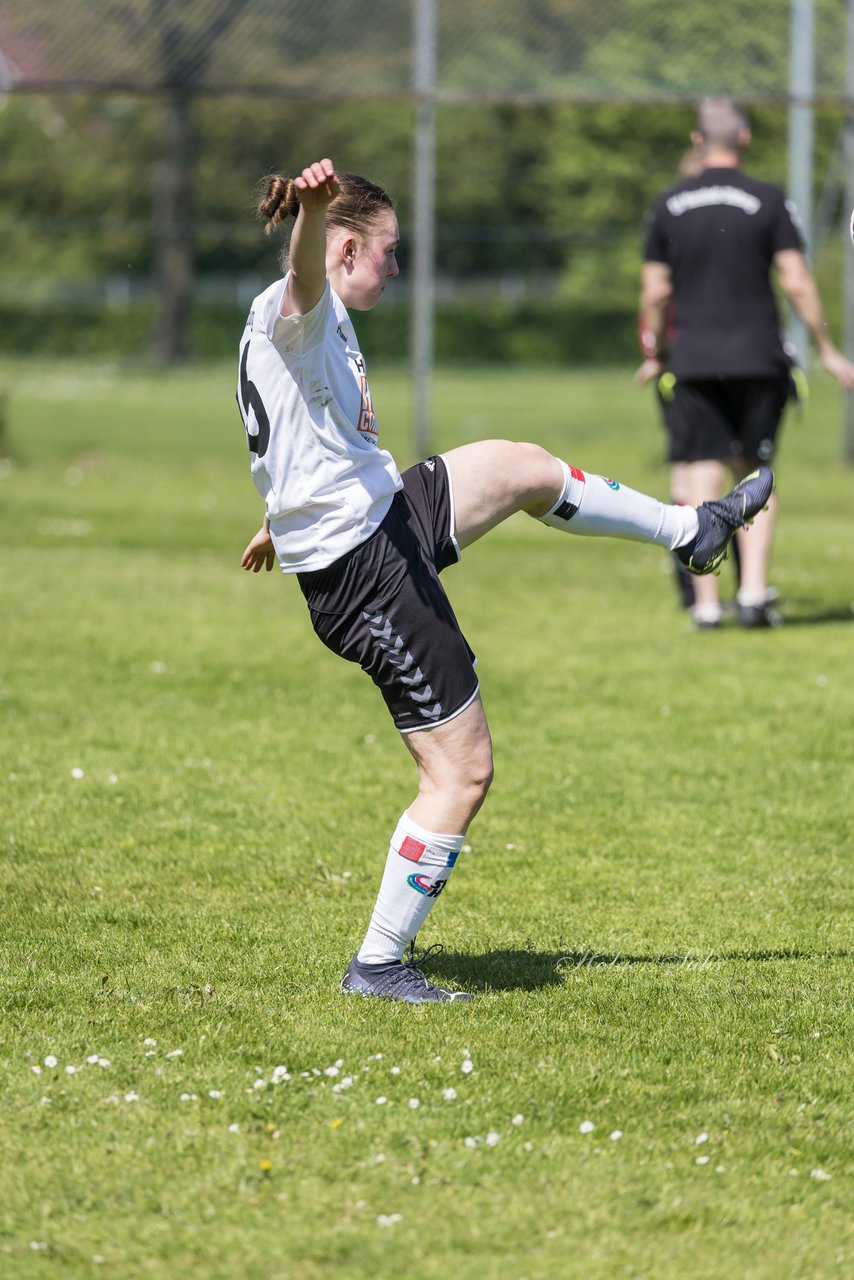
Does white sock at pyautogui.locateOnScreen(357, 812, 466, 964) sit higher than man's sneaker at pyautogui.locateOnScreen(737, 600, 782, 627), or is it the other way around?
white sock at pyautogui.locateOnScreen(357, 812, 466, 964)

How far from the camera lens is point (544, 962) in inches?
191

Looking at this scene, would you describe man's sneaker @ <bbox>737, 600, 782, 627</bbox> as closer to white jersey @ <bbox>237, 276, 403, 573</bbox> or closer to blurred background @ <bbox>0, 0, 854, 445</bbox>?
blurred background @ <bbox>0, 0, 854, 445</bbox>

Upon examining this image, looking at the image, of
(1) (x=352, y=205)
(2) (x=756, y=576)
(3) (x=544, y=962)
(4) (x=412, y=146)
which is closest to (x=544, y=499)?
(1) (x=352, y=205)

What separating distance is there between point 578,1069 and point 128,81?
604 inches

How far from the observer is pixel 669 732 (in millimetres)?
7574

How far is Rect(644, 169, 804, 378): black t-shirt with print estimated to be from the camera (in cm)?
994

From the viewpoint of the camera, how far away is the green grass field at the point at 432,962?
3361 mm

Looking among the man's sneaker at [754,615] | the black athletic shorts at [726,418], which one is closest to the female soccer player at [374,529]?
the man's sneaker at [754,615]

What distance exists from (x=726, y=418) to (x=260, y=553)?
5771 mm

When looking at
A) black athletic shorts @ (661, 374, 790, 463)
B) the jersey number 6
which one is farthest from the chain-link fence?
the jersey number 6

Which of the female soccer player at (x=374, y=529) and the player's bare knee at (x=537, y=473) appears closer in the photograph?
the female soccer player at (x=374, y=529)

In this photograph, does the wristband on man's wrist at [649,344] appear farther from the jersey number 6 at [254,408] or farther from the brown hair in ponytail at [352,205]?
the jersey number 6 at [254,408]

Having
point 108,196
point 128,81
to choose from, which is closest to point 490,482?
point 128,81

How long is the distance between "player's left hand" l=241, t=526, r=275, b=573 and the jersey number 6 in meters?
0.45
